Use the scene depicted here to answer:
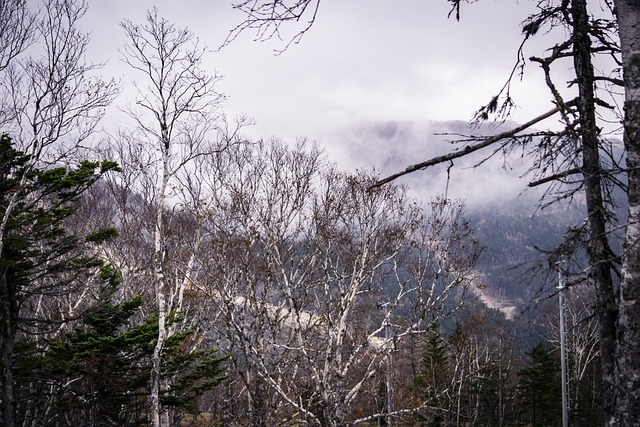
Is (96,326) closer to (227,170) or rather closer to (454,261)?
(227,170)

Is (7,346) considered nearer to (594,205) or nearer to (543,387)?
(594,205)

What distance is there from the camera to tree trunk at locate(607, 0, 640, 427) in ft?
8.87

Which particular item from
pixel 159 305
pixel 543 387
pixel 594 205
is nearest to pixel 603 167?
pixel 594 205

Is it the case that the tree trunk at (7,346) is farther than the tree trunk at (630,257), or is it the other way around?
the tree trunk at (7,346)

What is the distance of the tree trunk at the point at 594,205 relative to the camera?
3477 millimetres

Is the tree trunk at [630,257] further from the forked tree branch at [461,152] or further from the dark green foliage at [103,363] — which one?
the dark green foliage at [103,363]

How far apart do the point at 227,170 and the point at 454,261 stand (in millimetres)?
7388

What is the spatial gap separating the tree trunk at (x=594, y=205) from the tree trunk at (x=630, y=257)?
40 centimetres

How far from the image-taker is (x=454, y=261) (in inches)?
547

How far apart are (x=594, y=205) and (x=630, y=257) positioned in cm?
102

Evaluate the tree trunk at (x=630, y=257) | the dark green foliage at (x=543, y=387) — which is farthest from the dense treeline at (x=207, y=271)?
the dark green foliage at (x=543, y=387)

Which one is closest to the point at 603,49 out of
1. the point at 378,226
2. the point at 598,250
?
the point at 598,250

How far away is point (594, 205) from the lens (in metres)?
3.73

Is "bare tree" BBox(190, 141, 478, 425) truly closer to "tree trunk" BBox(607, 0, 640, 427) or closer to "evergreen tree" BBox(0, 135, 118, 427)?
"evergreen tree" BBox(0, 135, 118, 427)
